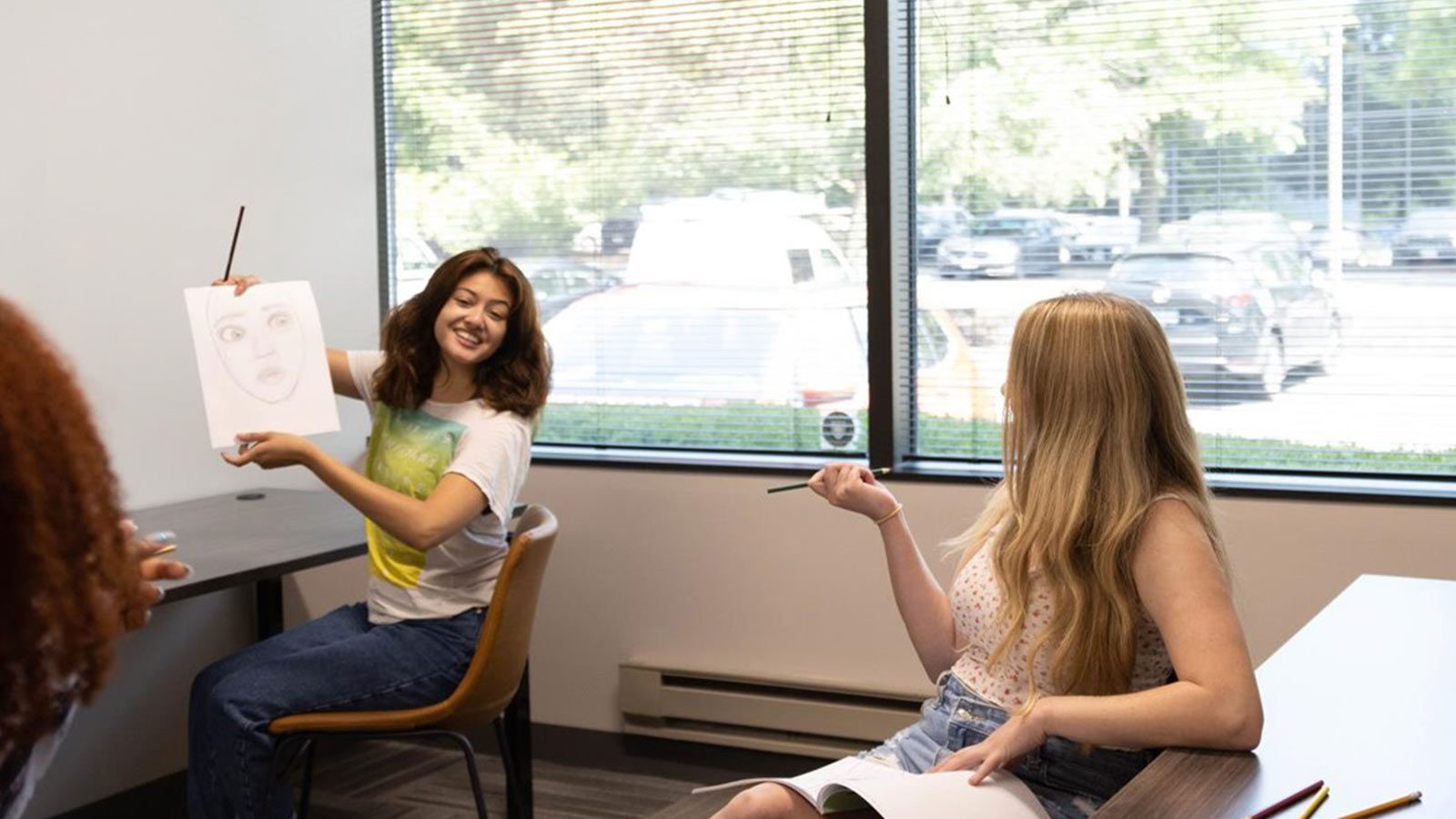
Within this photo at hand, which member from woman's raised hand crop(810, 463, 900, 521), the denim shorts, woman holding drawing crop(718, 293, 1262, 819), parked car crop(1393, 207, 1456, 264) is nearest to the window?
parked car crop(1393, 207, 1456, 264)

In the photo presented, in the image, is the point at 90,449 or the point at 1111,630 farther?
the point at 1111,630

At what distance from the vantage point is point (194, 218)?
3.75 m

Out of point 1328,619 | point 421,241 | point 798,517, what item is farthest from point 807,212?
point 1328,619

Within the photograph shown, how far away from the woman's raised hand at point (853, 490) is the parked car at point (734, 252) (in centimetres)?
167

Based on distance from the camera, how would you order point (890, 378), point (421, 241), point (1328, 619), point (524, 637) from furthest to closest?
point (421, 241)
point (890, 378)
point (524, 637)
point (1328, 619)

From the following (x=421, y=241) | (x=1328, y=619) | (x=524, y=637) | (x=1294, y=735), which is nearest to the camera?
(x=1294, y=735)

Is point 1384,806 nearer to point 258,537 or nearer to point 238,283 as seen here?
point 238,283

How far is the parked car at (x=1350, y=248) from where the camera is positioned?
334 centimetres

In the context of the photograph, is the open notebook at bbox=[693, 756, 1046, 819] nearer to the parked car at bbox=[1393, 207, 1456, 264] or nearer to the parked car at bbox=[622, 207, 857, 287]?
the parked car at bbox=[1393, 207, 1456, 264]

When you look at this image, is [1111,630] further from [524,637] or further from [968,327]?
[968,327]

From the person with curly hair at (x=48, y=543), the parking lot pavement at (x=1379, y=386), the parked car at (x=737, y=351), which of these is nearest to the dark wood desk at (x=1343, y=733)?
the person with curly hair at (x=48, y=543)

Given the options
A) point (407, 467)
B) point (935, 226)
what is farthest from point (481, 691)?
point (935, 226)

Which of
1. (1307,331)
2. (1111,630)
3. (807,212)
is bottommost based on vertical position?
(1111,630)

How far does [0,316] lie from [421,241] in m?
3.31
